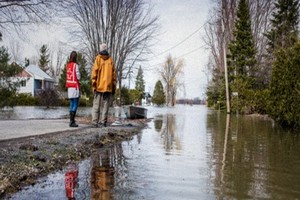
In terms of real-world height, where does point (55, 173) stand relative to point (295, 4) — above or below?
below

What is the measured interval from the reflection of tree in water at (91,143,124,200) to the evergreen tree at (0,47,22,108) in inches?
769

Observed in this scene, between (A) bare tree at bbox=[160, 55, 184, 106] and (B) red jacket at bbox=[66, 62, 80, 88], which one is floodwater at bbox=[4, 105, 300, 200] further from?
(A) bare tree at bbox=[160, 55, 184, 106]

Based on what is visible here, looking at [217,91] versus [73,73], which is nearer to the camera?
[73,73]

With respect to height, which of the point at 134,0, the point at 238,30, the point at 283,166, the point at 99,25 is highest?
the point at 238,30

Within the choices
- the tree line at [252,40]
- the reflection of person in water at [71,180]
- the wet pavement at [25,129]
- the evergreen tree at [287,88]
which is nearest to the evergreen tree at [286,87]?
the evergreen tree at [287,88]

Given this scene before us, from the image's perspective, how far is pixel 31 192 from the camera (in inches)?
145

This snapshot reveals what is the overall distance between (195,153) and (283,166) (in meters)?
1.66

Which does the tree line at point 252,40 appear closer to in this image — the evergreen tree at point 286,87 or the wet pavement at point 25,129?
the evergreen tree at point 286,87

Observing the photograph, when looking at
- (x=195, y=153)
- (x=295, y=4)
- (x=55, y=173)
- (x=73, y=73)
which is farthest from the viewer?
(x=295, y=4)

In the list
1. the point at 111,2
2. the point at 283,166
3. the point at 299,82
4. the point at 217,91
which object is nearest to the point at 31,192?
the point at 283,166

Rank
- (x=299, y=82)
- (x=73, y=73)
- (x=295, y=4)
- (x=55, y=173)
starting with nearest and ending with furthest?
(x=55, y=173), (x=73, y=73), (x=299, y=82), (x=295, y=4)

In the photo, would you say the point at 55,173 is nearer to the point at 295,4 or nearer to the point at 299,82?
the point at 299,82

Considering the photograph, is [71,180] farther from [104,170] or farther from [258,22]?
[258,22]

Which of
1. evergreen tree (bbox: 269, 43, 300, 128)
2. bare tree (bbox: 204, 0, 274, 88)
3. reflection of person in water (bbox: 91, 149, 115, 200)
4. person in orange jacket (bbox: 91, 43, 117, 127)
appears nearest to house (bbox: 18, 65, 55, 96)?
bare tree (bbox: 204, 0, 274, 88)
